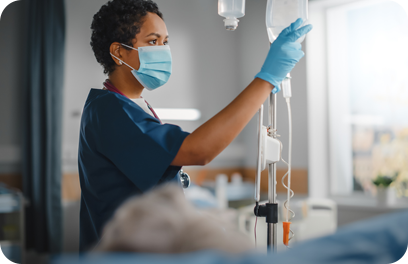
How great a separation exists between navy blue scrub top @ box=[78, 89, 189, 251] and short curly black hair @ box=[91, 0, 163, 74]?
19 cm

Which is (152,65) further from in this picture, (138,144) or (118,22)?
(138,144)

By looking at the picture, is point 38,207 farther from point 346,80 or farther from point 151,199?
point 346,80

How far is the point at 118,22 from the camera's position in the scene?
1.07 meters

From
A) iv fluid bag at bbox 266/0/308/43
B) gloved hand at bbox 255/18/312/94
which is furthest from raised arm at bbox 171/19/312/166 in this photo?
iv fluid bag at bbox 266/0/308/43

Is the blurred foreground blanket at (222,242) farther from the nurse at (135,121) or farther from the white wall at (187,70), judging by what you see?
the white wall at (187,70)

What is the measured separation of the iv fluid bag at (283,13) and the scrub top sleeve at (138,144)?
0.47 meters

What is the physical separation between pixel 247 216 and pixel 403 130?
57.0 inches

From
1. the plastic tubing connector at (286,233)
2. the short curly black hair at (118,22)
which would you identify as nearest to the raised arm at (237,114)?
the plastic tubing connector at (286,233)

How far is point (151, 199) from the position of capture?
15.7 inches

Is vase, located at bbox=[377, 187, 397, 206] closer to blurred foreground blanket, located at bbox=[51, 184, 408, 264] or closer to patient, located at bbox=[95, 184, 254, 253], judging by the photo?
blurred foreground blanket, located at bbox=[51, 184, 408, 264]

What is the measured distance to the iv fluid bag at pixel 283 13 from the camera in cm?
105

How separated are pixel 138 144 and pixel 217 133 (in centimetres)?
22

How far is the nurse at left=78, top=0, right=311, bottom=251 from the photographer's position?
0.88m

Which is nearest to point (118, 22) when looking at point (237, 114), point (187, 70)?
point (237, 114)
